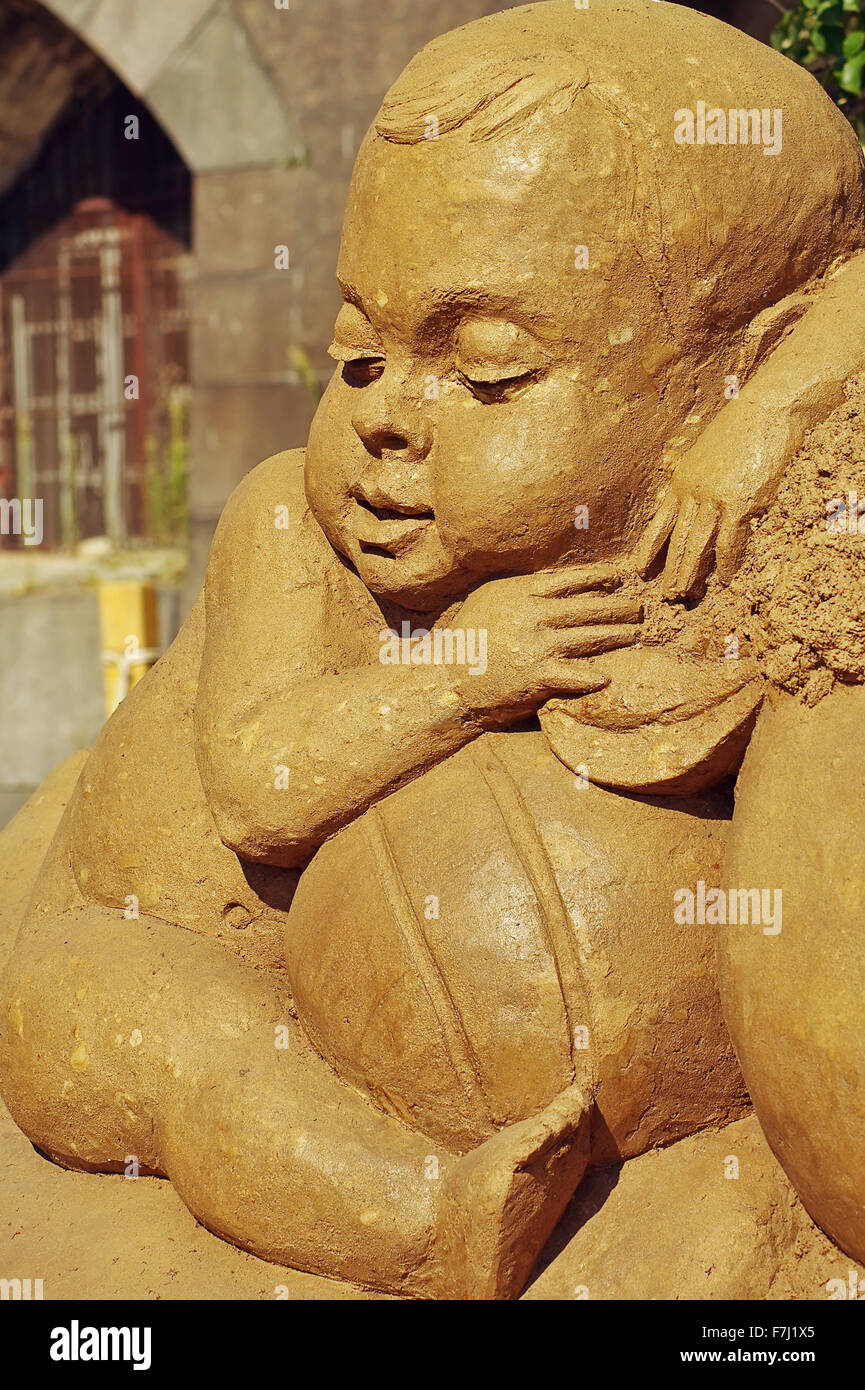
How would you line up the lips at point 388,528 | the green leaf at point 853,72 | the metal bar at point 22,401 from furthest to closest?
1. the metal bar at point 22,401
2. the green leaf at point 853,72
3. the lips at point 388,528

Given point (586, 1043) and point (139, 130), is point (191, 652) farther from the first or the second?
point (139, 130)

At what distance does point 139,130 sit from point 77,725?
4.02 m

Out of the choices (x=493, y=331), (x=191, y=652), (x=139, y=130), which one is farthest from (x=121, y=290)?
(x=493, y=331)

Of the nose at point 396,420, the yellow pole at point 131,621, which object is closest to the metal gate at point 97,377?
the yellow pole at point 131,621

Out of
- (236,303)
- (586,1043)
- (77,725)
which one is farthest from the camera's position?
(77,725)

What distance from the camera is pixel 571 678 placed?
8.27 ft

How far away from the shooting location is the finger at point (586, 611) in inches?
101

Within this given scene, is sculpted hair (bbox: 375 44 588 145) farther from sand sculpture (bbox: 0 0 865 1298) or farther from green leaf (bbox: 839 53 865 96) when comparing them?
green leaf (bbox: 839 53 865 96)

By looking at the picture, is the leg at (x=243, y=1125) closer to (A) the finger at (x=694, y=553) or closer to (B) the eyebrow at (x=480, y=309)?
(A) the finger at (x=694, y=553)

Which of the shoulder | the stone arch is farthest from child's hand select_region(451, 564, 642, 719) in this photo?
the stone arch

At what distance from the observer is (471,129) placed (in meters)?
2.51

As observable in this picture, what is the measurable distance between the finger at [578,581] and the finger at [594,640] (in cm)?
8

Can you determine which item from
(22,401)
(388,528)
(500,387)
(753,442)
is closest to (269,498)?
(388,528)

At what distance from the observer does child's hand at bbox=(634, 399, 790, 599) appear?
2467mm
